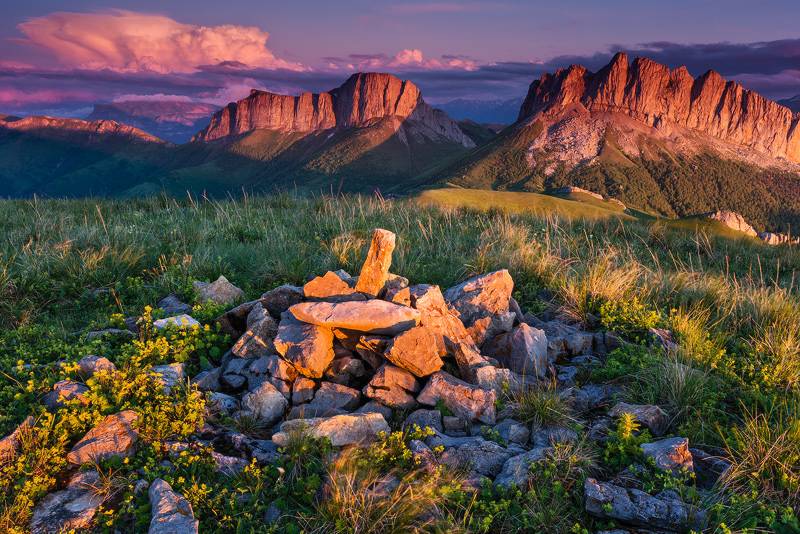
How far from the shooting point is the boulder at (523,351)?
4801mm

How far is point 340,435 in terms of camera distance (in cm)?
351

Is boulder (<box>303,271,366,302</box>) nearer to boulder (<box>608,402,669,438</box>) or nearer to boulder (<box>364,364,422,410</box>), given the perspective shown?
boulder (<box>364,364,422,410</box>)

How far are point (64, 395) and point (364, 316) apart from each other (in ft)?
8.74

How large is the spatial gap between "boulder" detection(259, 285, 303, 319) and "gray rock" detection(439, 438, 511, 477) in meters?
2.77

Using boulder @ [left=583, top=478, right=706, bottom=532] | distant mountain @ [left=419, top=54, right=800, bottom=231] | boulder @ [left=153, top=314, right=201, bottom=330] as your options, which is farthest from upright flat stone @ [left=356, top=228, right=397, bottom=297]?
distant mountain @ [left=419, top=54, right=800, bottom=231]

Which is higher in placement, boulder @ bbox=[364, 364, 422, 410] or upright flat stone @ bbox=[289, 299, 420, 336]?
upright flat stone @ bbox=[289, 299, 420, 336]

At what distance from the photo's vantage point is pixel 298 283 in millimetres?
6766

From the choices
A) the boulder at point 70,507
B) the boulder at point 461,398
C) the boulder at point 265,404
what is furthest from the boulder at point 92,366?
the boulder at point 461,398

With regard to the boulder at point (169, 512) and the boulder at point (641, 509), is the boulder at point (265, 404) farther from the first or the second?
the boulder at point (641, 509)

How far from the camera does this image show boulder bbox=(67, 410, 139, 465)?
316 centimetres

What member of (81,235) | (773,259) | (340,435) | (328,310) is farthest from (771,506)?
(773,259)

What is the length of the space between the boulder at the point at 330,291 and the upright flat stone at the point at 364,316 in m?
0.41

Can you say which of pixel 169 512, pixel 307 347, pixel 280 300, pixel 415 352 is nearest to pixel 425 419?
pixel 415 352

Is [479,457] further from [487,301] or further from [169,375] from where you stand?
[169,375]
